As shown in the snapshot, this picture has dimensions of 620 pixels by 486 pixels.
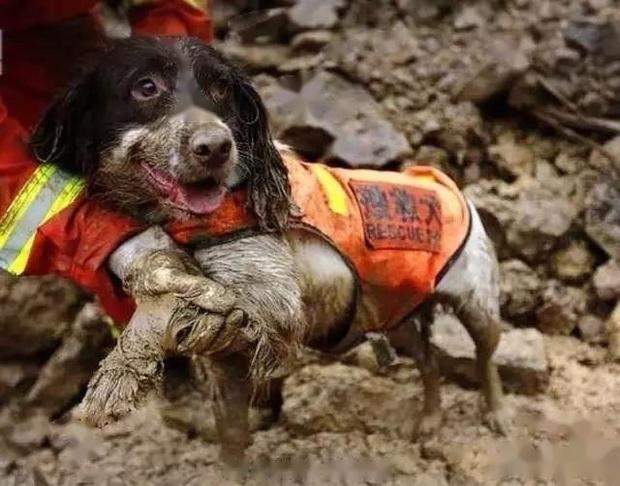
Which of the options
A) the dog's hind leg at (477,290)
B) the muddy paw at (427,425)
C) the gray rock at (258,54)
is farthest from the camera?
the gray rock at (258,54)

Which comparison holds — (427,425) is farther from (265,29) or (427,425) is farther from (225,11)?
(225,11)

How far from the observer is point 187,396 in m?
3.77

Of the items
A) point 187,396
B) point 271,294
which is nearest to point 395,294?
point 271,294

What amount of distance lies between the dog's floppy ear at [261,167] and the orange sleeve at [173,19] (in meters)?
0.35

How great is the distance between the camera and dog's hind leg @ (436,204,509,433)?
3.36m

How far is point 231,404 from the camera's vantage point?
3023 millimetres

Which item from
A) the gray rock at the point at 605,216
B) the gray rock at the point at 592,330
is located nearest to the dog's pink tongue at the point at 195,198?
the gray rock at the point at 592,330

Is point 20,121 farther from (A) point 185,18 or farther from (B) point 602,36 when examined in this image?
(B) point 602,36

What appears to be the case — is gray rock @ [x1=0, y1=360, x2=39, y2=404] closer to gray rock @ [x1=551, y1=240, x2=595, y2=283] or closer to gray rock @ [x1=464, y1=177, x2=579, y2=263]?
gray rock @ [x1=464, y1=177, x2=579, y2=263]

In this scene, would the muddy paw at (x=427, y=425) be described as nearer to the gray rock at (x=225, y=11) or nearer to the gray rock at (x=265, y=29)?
the gray rock at (x=265, y=29)

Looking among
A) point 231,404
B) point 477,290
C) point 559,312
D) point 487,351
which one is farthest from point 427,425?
point 231,404

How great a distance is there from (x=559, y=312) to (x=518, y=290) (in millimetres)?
154

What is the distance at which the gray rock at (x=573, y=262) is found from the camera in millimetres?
4211

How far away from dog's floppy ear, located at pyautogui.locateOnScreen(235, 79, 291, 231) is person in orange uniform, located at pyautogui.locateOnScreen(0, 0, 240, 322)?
0.23m
